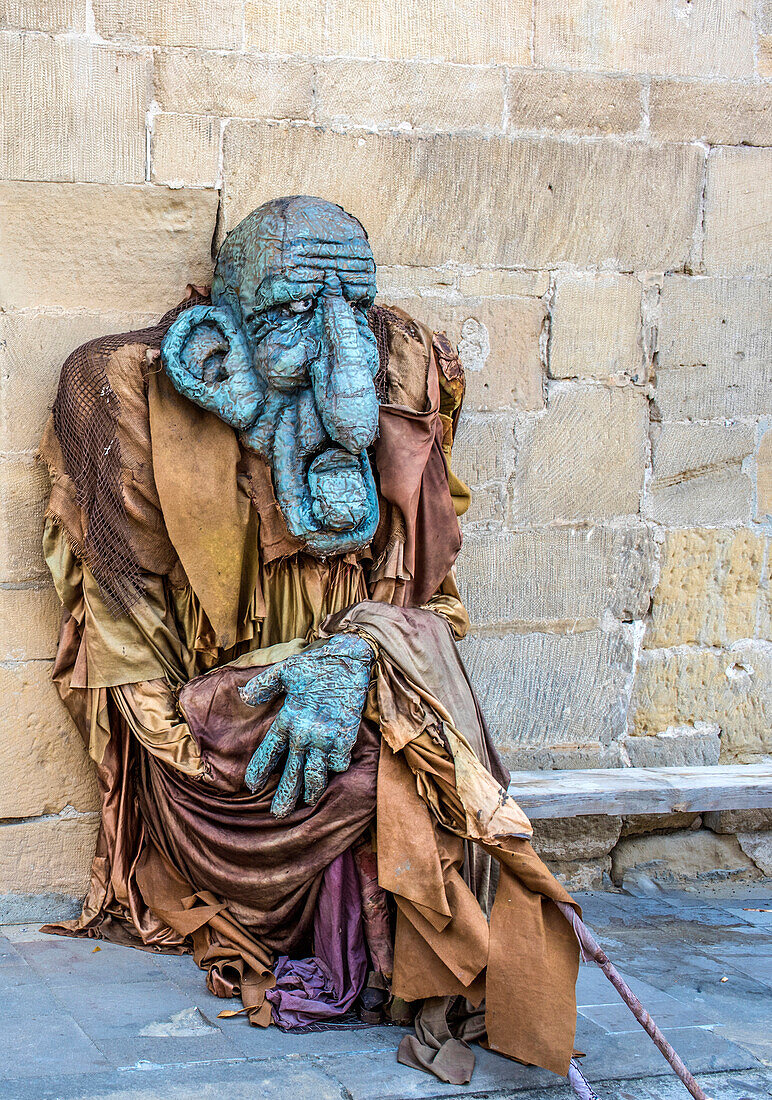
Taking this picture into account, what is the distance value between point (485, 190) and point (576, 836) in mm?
2117

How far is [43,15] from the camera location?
3137mm

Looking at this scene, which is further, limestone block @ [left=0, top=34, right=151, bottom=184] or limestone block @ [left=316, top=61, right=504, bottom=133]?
limestone block @ [left=316, top=61, right=504, bottom=133]

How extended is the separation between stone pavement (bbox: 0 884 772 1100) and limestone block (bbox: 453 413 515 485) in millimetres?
1512

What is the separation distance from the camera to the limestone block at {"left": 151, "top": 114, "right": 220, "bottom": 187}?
3256mm

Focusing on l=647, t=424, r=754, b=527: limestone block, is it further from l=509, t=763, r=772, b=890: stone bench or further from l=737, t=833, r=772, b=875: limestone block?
l=737, t=833, r=772, b=875: limestone block

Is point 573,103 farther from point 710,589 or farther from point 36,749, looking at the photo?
point 36,749

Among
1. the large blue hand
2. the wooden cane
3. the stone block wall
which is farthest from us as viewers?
the stone block wall

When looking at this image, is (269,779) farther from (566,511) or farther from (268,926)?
(566,511)

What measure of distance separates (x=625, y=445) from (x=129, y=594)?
173 centimetres

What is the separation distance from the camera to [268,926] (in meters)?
2.92

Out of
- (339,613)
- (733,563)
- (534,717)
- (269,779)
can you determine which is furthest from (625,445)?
(269,779)

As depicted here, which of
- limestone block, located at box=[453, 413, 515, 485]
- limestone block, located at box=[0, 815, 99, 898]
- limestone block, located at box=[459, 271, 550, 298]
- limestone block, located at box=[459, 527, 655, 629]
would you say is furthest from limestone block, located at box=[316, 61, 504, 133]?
limestone block, located at box=[0, 815, 99, 898]

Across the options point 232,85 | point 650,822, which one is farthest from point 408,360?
point 650,822

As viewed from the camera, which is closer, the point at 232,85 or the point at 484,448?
the point at 232,85
